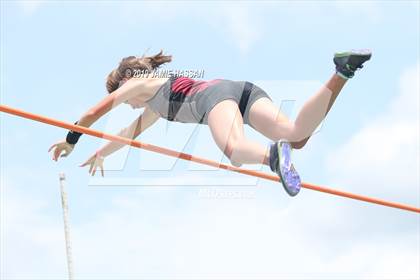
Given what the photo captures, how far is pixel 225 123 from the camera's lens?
5.94 m

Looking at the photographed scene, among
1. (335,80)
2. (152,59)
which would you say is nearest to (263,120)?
(335,80)

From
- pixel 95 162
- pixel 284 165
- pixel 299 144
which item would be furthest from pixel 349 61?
pixel 95 162

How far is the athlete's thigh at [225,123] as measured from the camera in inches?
232

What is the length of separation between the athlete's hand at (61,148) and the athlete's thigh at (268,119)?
5.23ft

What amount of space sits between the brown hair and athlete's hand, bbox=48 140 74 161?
58 cm

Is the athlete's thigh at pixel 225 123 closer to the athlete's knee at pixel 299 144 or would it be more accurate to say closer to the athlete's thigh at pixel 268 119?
the athlete's thigh at pixel 268 119

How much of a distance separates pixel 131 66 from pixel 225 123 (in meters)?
1.18

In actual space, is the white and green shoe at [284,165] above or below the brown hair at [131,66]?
below

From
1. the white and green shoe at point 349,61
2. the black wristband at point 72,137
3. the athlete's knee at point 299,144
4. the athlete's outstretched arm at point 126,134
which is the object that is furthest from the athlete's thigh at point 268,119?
the black wristband at point 72,137

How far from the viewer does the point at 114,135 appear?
22.1 feet

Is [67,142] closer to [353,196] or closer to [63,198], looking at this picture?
[353,196]

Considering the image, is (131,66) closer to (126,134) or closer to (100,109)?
(100,109)

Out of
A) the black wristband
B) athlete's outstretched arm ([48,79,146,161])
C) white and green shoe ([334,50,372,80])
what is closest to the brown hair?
athlete's outstretched arm ([48,79,146,161])

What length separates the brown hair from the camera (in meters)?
6.70
